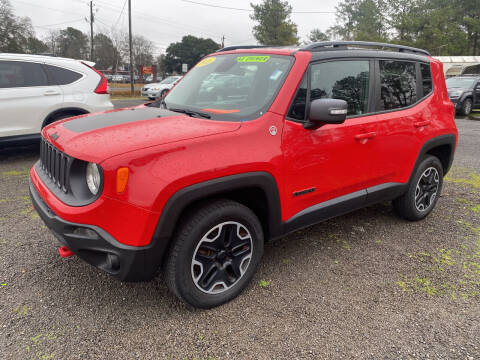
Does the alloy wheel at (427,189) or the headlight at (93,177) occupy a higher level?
the headlight at (93,177)

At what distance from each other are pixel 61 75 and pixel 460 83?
1537 centimetres

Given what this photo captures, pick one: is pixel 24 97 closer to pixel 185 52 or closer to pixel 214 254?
pixel 214 254

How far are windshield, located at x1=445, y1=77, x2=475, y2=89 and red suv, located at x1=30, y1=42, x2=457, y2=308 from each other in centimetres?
1352

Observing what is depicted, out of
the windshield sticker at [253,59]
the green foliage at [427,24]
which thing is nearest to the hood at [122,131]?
the windshield sticker at [253,59]

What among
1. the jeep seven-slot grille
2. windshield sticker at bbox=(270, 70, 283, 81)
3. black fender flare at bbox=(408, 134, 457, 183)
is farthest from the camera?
black fender flare at bbox=(408, 134, 457, 183)

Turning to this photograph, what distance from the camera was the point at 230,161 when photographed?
Result: 2273 millimetres

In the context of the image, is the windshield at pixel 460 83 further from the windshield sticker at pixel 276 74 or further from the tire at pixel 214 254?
the tire at pixel 214 254

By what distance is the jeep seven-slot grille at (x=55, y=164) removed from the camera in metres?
2.29

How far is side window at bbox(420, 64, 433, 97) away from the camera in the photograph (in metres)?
3.76

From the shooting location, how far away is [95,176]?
2.12m

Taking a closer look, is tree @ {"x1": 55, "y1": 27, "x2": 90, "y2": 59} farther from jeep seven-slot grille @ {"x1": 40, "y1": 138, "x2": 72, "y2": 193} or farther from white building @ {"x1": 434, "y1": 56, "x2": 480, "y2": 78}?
jeep seven-slot grille @ {"x1": 40, "y1": 138, "x2": 72, "y2": 193}

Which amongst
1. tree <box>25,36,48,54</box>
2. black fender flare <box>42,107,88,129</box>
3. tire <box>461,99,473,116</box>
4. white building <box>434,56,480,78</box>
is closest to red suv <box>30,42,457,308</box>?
black fender flare <box>42,107,88,129</box>

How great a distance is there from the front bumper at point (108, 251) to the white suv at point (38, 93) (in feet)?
14.1

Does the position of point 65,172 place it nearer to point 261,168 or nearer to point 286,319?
point 261,168
